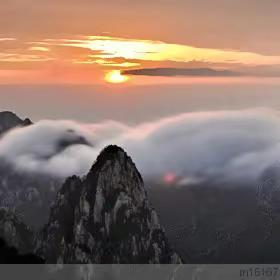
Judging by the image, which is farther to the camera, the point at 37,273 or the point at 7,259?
the point at 37,273

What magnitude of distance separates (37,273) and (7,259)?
30852 mm

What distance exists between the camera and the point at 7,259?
152 meters

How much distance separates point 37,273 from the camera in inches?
7146
